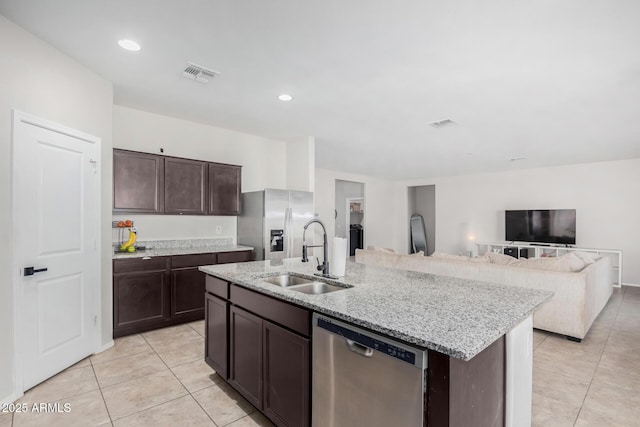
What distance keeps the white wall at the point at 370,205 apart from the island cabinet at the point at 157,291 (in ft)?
13.2

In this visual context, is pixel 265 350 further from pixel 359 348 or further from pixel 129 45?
pixel 129 45

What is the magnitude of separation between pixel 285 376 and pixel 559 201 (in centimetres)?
793

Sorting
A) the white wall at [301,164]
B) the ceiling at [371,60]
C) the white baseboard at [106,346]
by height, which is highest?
the ceiling at [371,60]

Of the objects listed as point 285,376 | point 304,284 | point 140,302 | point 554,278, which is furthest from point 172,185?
point 554,278

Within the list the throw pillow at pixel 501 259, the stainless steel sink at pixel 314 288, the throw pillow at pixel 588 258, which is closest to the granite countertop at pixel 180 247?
the stainless steel sink at pixel 314 288

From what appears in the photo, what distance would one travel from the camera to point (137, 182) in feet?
12.2

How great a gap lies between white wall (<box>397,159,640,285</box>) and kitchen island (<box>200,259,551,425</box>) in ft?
22.2

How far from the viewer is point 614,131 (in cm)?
449

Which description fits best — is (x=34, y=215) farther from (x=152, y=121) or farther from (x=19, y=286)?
(x=152, y=121)

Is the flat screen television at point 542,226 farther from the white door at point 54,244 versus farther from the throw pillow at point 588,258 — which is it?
the white door at point 54,244

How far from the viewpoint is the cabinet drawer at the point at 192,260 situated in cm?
377

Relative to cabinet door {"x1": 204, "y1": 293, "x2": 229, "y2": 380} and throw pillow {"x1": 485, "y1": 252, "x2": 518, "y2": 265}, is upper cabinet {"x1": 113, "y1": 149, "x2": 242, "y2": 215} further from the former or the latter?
throw pillow {"x1": 485, "y1": 252, "x2": 518, "y2": 265}

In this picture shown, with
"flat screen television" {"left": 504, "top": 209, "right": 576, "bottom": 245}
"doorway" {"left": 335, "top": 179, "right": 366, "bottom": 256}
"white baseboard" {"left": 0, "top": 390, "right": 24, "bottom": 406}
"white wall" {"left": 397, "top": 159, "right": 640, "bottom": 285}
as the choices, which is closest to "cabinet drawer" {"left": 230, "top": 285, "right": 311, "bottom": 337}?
"white baseboard" {"left": 0, "top": 390, "right": 24, "bottom": 406}

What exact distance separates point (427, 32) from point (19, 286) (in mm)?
3458
